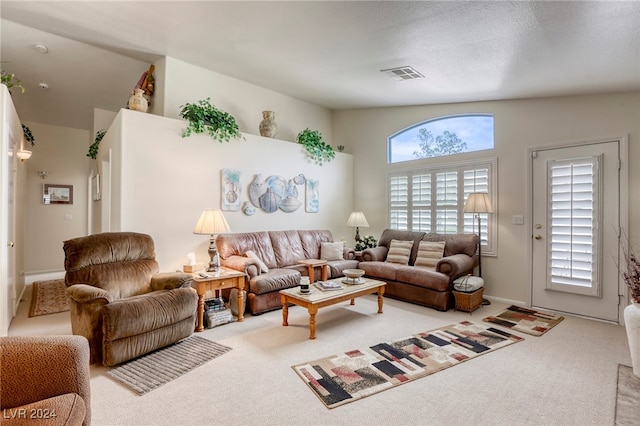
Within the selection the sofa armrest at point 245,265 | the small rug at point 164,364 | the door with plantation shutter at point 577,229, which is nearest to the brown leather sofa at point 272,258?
the sofa armrest at point 245,265

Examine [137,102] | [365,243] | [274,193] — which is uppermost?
[137,102]

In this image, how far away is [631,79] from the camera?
3.17m

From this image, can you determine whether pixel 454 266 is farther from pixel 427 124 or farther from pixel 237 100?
pixel 237 100

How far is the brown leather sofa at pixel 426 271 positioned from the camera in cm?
405

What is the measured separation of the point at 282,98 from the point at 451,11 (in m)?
3.74

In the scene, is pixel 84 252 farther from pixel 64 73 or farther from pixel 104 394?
pixel 64 73

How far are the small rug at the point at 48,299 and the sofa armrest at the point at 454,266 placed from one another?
5.07m

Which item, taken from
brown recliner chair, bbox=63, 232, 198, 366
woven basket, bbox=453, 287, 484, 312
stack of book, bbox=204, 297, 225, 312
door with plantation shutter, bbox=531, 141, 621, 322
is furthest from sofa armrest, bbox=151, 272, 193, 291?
door with plantation shutter, bbox=531, 141, 621, 322

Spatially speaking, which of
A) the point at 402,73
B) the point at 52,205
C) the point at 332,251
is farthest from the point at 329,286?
the point at 52,205

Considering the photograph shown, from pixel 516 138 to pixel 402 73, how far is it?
6.55ft

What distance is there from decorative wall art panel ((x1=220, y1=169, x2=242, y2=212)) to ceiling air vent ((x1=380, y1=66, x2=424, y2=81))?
8.33ft

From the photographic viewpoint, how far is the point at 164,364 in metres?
2.57

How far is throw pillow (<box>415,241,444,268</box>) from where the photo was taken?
4624mm

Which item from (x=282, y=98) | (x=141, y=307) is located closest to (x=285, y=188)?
(x=282, y=98)
